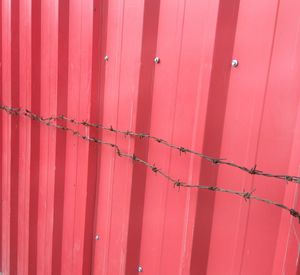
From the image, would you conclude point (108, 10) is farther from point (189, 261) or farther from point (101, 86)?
point (189, 261)

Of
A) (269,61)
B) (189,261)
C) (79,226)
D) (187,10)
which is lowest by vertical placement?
(79,226)

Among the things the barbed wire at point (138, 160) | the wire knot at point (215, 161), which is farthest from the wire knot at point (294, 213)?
the wire knot at point (215, 161)

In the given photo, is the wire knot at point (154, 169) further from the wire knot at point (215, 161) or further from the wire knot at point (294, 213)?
the wire knot at point (294, 213)

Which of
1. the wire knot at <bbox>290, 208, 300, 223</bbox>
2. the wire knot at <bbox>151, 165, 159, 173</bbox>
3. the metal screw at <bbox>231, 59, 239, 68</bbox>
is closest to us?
the wire knot at <bbox>290, 208, 300, 223</bbox>

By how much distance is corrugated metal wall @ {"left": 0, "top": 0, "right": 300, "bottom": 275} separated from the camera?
978 mm

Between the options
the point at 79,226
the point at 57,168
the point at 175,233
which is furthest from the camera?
the point at 57,168

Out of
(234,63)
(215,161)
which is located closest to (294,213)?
(215,161)

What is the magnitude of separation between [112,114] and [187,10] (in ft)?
2.18

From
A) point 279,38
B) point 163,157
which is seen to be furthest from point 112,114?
point 279,38

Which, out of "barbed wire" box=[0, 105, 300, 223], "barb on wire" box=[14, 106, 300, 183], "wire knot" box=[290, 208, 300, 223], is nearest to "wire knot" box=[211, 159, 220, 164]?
"barb on wire" box=[14, 106, 300, 183]

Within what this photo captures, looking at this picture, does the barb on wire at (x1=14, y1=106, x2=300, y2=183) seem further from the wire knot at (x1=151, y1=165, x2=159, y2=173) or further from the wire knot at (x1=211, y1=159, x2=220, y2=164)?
the wire knot at (x1=151, y1=165, x2=159, y2=173)

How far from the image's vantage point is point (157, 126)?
4.37 ft

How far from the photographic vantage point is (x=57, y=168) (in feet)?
6.21

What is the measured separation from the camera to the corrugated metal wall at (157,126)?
98cm
